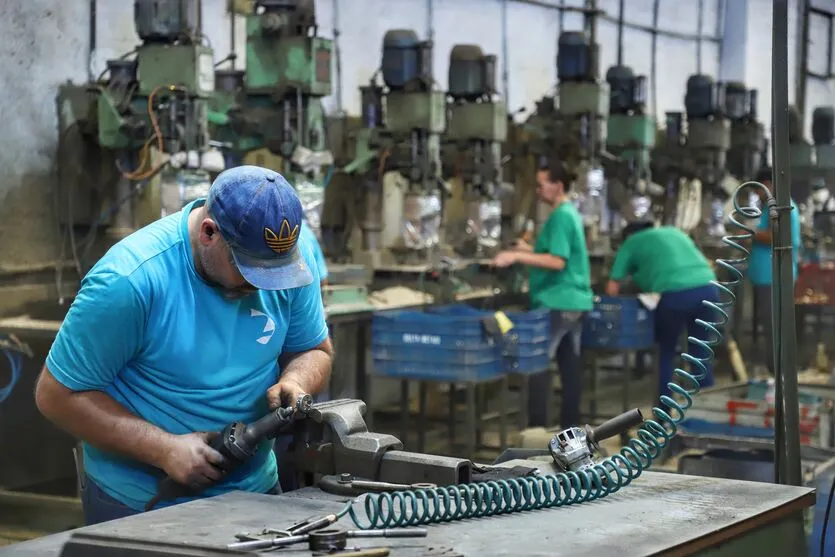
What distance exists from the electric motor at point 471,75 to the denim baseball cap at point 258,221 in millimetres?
4503

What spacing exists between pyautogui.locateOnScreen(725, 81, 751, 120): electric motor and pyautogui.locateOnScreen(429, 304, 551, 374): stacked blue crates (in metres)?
4.07

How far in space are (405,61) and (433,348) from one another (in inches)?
58.1

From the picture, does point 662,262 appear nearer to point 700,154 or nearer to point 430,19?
point 430,19

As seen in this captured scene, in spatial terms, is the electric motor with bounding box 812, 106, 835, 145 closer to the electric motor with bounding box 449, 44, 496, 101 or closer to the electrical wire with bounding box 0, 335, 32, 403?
the electric motor with bounding box 449, 44, 496, 101

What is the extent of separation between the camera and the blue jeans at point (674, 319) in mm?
6824

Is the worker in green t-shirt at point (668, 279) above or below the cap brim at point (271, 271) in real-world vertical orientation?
below

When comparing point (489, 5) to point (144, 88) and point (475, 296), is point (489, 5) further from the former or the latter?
point (144, 88)

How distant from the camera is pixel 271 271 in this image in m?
2.34

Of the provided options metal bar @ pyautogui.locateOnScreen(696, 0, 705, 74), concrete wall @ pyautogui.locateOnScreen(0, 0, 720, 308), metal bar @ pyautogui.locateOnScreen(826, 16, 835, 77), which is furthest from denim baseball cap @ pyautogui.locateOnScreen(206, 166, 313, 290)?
metal bar @ pyautogui.locateOnScreen(826, 16, 835, 77)

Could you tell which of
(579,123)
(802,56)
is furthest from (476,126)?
(802,56)

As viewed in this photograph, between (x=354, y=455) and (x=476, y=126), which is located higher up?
(x=476, y=126)

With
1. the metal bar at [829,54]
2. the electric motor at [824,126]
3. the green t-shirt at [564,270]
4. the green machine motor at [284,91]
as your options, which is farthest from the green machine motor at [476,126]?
the metal bar at [829,54]

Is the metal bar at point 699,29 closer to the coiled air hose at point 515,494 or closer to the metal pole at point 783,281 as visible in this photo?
the metal pole at point 783,281

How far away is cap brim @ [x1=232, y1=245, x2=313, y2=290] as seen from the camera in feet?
7.60
